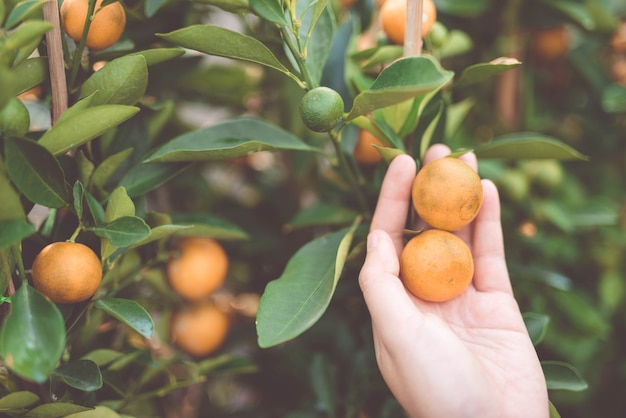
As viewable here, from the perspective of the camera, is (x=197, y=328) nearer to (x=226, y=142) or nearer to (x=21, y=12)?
(x=226, y=142)

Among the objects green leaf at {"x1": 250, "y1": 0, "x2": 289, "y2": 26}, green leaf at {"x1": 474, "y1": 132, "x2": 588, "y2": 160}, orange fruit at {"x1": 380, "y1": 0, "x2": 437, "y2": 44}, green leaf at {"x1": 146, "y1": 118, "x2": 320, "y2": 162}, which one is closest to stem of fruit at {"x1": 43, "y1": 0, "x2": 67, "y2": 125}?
green leaf at {"x1": 146, "y1": 118, "x2": 320, "y2": 162}

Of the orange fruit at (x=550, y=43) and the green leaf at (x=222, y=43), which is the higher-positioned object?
the green leaf at (x=222, y=43)

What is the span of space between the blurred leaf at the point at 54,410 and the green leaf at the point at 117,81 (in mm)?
336

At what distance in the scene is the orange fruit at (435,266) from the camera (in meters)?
0.62

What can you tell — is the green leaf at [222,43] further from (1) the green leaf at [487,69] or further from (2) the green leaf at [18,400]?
(2) the green leaf at [18,400]

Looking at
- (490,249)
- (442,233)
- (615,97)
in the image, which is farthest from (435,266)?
(615,97)

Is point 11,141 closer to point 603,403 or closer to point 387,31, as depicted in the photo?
point 387,31

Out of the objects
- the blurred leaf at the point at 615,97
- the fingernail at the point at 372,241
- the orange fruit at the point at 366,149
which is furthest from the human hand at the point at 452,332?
the blurred leaf at the point at 615,97

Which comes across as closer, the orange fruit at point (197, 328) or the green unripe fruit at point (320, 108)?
the green unripe fruit at point (320, 108)

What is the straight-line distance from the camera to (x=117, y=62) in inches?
23.2

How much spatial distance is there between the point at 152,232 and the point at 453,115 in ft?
1.95

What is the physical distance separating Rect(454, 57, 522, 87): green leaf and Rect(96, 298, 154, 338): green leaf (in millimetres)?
478

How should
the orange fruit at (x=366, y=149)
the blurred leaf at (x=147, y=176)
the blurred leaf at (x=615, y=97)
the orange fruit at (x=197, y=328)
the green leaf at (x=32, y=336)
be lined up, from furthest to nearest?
1. the blurred leaf at (x=615, y=97)
2. the orange fruit at (x=197, y=328)
3. the orange fruit at (x=366, y=149)
4. the blurred leaf at (x=147, y=176)
5. the green leaf at (x=32, y=336)

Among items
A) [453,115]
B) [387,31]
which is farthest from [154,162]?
[453,115]
